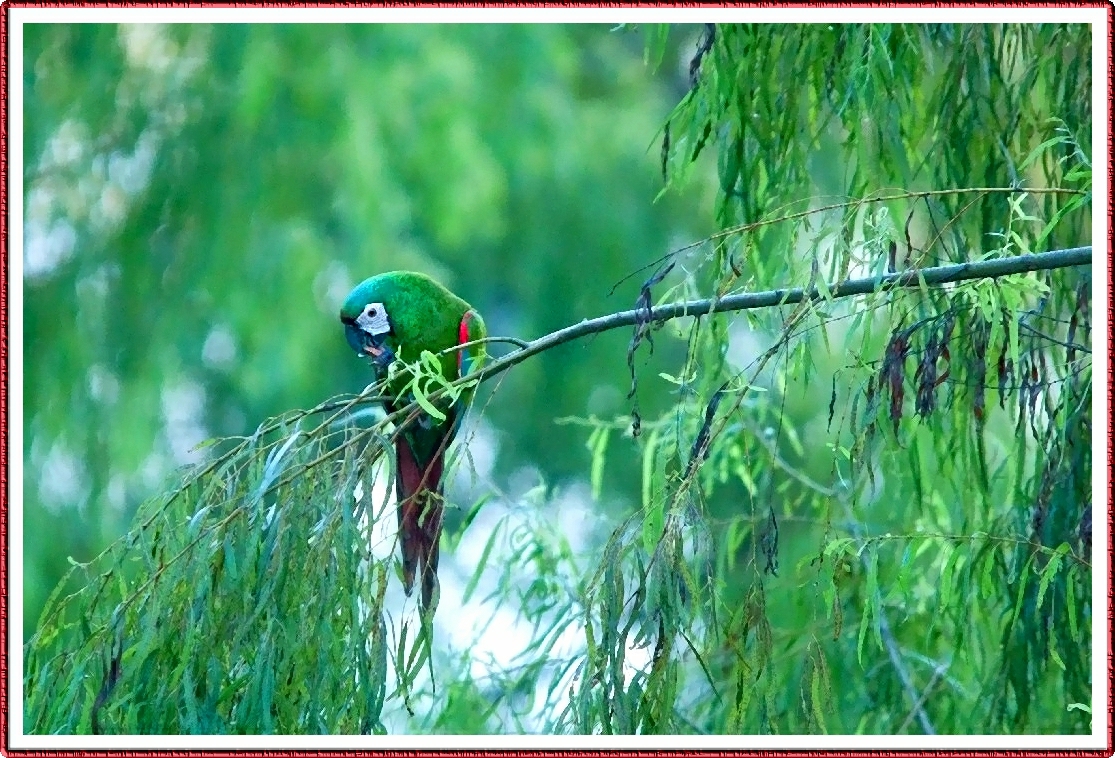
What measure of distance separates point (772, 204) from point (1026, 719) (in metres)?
0.80

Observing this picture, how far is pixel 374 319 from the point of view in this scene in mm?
2291

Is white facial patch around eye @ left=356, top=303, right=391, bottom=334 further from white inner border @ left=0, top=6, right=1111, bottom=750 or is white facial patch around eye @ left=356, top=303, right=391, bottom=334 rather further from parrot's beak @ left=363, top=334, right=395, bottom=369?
white inner border @ left=0, top=6, right=1111, bottom=750

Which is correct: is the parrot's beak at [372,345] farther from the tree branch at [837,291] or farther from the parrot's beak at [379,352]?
the tree branch at [837,291]

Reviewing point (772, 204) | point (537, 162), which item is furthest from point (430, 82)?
point (772, 204)

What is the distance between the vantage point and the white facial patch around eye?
228 cm

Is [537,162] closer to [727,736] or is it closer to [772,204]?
[772,204]

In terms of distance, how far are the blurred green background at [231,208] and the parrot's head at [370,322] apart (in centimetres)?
176

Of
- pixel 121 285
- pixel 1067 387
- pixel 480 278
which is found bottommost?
pixel 1067 387

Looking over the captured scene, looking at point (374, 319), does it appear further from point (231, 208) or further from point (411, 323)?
point (231, 208)

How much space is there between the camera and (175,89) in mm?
4465

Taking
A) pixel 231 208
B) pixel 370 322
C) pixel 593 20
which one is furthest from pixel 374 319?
pixel 231 208

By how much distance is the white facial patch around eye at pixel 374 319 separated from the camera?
2283 millimetres

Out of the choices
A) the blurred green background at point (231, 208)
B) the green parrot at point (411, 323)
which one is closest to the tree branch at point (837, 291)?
the green parrot at point (411, 323)

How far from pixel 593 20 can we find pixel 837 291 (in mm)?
449
